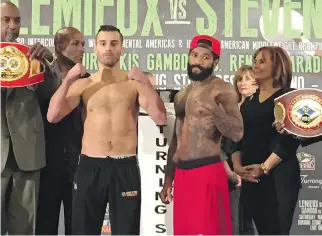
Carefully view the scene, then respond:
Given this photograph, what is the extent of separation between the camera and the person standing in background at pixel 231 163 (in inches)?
91.3

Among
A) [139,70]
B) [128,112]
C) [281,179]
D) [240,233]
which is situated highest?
[139,70]

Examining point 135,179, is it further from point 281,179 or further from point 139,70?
point 281,179

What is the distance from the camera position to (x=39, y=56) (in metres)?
2.35

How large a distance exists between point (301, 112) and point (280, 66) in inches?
10.1

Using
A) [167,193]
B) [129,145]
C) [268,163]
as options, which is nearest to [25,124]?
[129,145]

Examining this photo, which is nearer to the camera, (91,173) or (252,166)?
(91,173)

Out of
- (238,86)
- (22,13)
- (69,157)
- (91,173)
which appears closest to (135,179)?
(91,173)

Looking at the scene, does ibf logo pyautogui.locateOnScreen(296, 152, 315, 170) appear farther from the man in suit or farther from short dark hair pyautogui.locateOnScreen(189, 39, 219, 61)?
the man in suit

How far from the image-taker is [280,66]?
2.39 metres

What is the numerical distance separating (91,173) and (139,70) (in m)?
0.57

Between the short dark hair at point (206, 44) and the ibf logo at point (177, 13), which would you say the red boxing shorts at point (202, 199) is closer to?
the short dark hair at point (206, 44)

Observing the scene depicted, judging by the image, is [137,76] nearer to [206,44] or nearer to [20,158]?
[206,44]

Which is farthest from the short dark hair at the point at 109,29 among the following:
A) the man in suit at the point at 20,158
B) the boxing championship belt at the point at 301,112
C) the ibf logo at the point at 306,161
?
the ibf logo at the point at 306,161

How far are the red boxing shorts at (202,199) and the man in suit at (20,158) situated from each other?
704 mm
